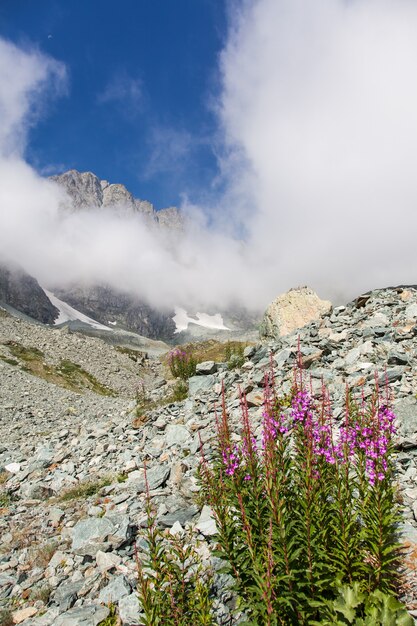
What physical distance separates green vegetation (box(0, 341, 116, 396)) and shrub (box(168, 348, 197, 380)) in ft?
72.2

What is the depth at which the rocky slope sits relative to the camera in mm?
6750

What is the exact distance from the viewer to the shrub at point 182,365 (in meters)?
25.3

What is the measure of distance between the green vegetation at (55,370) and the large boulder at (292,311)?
26.0 meters

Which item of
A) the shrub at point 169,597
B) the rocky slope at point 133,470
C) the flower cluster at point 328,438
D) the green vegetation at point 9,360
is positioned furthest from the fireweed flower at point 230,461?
the green vegetation at point 9,360

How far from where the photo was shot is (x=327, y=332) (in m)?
19.4

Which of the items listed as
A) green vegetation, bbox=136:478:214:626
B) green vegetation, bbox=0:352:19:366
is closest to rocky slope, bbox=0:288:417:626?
green vegetation, bbox=136:478:214:626

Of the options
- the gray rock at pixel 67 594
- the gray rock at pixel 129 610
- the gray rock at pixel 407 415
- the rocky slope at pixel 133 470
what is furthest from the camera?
the gray rock at pixel 407 415

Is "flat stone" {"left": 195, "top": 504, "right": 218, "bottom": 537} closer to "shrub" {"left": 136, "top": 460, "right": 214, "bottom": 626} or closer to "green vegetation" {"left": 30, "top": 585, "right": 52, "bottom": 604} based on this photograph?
"shrub" {"left": 136, "top": 460, "right": 214, "bottom": 626}

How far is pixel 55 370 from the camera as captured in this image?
166ft

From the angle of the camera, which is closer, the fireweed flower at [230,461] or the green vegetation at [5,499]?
the fireweed flower at [230,461]

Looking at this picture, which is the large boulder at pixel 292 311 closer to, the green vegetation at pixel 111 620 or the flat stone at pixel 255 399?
the flat stone at pixel 255 399

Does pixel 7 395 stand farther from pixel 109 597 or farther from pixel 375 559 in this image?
pixel 375 559

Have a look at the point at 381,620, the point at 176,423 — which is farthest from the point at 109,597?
the point at 176,423

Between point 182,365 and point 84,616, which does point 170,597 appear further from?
point 182,365
